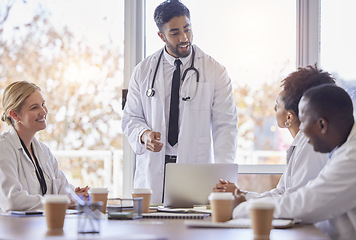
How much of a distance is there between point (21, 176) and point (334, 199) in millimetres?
1562

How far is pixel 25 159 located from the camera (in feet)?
9.18

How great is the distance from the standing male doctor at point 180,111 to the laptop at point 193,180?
0.76 m

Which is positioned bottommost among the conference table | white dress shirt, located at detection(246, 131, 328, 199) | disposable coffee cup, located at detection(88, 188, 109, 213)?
the conference table

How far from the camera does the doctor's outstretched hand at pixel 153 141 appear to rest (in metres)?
3.04

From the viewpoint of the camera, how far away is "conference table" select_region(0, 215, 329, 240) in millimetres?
1591

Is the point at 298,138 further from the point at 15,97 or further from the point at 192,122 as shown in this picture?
the point at 15,97

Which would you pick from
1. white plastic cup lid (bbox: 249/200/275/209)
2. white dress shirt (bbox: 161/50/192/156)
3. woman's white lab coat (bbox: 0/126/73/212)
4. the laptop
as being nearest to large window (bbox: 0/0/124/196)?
white dress shirt (bbox: 161/50/192/156)

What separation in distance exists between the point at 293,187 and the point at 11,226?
3.59ft

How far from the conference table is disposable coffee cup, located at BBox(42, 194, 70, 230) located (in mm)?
29

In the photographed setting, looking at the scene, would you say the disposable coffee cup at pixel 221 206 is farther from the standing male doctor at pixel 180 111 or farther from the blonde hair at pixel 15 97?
the blonde hair at pixel 15 97

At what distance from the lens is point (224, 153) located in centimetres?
326

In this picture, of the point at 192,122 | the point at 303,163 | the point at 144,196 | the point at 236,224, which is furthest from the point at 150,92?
the point at 236,224

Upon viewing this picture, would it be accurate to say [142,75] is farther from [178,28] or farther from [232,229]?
[232,229]

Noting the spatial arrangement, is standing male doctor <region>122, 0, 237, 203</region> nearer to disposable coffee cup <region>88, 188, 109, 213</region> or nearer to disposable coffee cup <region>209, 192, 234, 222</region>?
disposable coffee cup <region>88, 188, 109, 213</region>
